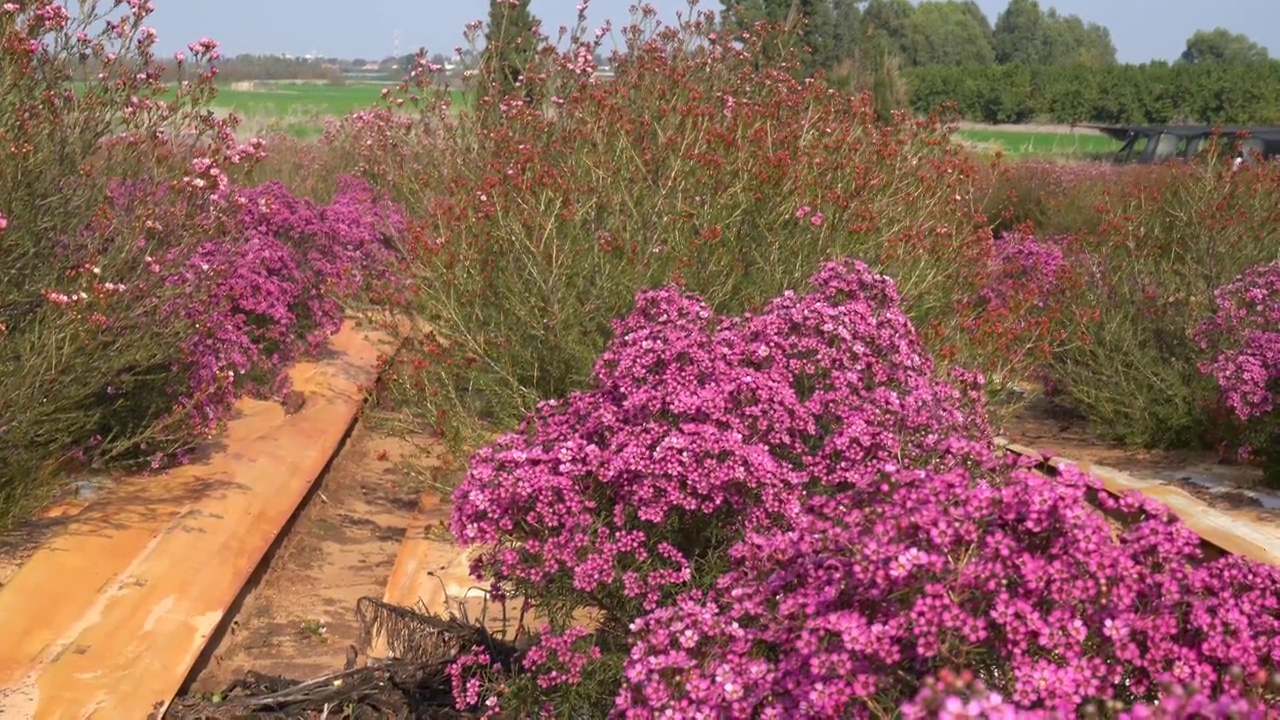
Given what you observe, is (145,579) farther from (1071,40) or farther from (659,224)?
(1071,40)

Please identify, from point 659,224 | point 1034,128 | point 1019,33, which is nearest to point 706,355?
point 659,224

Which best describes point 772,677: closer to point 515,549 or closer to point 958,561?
point 958,561

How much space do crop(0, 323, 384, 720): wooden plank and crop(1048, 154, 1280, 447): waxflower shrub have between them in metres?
5.52

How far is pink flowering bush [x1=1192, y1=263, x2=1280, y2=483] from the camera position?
6676 millimetres

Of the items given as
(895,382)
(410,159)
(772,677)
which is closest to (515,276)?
(895,382)

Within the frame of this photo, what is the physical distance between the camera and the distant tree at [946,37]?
90.9 meters

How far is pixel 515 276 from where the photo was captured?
21.7 ft

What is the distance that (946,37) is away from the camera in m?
99.4

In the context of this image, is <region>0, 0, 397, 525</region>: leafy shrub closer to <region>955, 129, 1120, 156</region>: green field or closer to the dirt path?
the dirt path

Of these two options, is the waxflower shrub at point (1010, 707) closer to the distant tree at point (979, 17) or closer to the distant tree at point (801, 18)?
the distant tree at point (801, 18)

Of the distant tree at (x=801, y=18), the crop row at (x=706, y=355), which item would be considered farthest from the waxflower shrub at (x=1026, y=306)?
the distant tree at (x=801, y=18)

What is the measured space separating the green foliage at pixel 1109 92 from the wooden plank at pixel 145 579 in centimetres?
4588

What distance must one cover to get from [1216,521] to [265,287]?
7.07 meters

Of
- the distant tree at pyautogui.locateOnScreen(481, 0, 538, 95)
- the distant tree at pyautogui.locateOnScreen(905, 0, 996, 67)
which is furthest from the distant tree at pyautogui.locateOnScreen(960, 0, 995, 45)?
the distant tree at pyautogui.locateOnScreen(481, 0, 538, 95)
